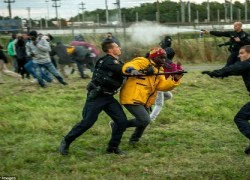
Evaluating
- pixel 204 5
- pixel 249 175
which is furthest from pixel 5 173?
pixel 204 5

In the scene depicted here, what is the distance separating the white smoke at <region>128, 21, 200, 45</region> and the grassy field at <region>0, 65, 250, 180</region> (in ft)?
17.8

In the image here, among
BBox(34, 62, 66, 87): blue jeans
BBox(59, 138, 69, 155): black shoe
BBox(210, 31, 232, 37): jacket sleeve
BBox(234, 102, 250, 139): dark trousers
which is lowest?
BBox(59, 138, 69, 155): black shoe

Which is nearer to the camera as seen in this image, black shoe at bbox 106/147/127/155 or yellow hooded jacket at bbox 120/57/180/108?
yellow hooded jacket at bbox 120/57/180/108

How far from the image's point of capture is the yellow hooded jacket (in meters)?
6.65

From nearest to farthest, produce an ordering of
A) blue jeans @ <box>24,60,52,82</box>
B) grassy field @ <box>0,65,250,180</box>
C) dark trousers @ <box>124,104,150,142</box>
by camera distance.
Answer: grassy field @ <box>0,65,250,180</box> < dark trousers @ <box>124,104,150,142</box> < blue jeans @ <box>24,60,52,82</box>

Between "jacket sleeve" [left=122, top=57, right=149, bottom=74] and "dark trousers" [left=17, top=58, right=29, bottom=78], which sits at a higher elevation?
"jacket sleeve" [left=122, top=57, right=149, bottom=74]

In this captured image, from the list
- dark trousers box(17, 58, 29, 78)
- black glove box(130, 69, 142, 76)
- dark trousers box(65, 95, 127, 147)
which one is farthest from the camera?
dark trousers box(17, 58, 29, 78)

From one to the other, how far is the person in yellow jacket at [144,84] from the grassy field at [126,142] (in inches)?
26.1

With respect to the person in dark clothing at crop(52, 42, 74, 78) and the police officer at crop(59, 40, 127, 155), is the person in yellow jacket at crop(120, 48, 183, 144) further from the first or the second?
the person in dark clothing at crop(52, 42, 74, 78)

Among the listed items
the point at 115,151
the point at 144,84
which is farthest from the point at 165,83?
the point at 115,151

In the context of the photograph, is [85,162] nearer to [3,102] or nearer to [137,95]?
[137,95]

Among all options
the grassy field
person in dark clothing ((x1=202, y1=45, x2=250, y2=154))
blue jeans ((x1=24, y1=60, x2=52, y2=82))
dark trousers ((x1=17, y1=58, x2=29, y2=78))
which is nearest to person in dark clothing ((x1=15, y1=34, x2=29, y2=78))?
dark trousers ((x1=17, y1=58, x2=29, y2=78))

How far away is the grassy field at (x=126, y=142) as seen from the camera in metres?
6.03

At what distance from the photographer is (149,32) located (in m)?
17.4
